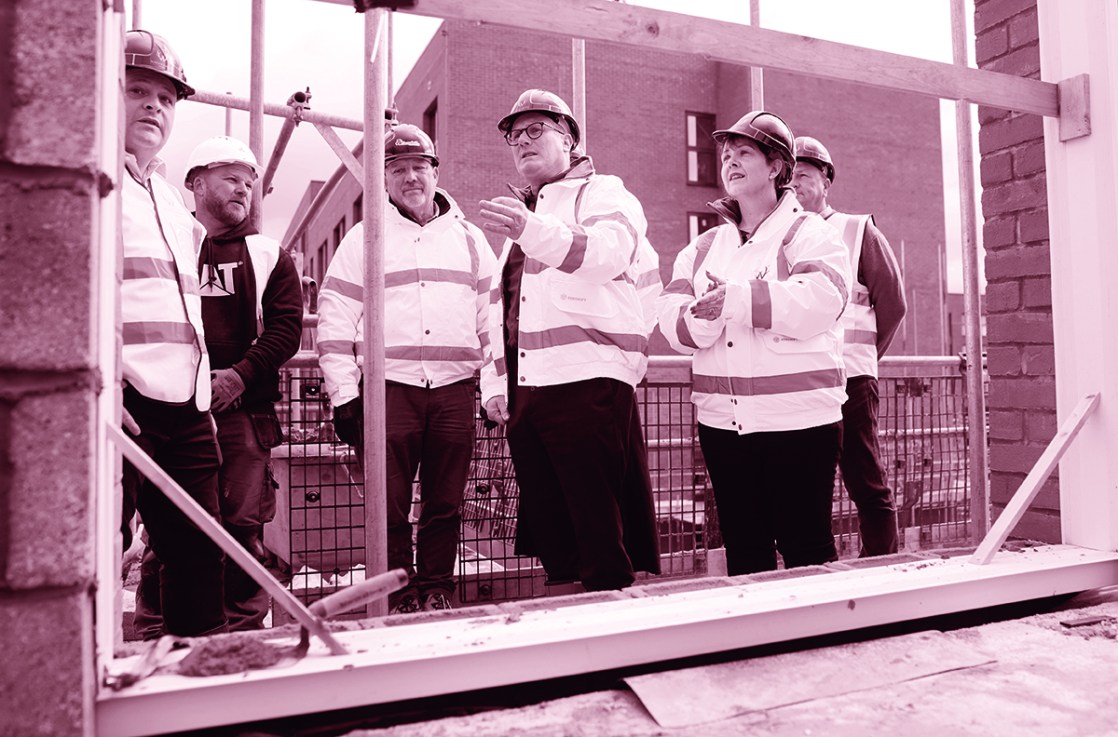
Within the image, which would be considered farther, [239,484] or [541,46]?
[541,46]

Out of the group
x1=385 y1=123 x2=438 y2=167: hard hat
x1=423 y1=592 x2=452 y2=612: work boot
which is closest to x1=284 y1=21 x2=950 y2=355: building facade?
x1=385 y1=123 x2=438 y2=167: hard hat

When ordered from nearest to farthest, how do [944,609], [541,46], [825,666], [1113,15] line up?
[825,666]
[944,609]
[1113,15]
[541,46]

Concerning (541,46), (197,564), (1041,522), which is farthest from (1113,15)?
(541,46)

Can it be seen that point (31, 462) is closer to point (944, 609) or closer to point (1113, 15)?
point (944, 609)

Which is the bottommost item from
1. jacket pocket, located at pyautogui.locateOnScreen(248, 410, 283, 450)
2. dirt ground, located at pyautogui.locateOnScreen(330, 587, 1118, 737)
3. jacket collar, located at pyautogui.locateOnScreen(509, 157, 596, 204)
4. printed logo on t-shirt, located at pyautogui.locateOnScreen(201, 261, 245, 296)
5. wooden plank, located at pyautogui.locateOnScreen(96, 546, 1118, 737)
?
dirt ground, located at pyautogui.locateOnScreen(330, 587, 1118, 737)

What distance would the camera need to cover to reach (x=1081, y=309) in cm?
280

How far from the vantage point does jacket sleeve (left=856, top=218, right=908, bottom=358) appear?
3936 mm

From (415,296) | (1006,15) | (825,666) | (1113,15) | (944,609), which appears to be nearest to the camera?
(825,666)

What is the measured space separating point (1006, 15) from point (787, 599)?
2392 mm

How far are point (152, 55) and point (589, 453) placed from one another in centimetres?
205

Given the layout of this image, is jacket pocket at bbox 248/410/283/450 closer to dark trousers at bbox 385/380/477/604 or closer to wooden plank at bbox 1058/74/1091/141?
dark trousers at bbox 385/380/477/604

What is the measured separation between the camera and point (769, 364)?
3023 mm

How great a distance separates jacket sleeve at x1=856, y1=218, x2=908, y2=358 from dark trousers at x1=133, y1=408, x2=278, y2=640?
2.69 meters

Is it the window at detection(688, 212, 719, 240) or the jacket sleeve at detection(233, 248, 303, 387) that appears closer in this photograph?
the jacket sleeve at detection(233, 248, 303, 387)
